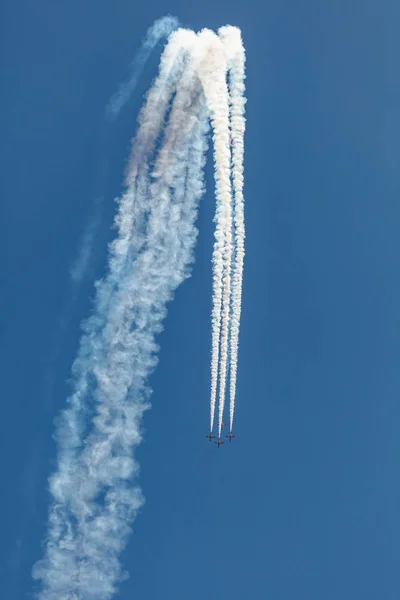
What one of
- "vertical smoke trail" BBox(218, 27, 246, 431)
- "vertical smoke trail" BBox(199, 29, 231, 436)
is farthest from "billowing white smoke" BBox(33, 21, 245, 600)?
"vertical smoke trail" BBox(218, 27, 246, 431)

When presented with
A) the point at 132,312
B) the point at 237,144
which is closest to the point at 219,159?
the point at 237,144

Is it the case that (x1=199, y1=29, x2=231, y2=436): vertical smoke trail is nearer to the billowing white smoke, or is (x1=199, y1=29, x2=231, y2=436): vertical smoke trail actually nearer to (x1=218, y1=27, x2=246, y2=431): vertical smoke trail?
the billowing white smoke

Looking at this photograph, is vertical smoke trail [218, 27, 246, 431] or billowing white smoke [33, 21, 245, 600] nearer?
vertical smoke trail [218, 27, 246, 431]

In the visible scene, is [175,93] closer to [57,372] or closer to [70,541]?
[57,372]

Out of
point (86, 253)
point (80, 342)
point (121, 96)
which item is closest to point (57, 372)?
point (80, 342)

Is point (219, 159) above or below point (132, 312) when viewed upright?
above

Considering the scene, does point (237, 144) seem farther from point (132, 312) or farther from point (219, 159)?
point (132, 312)

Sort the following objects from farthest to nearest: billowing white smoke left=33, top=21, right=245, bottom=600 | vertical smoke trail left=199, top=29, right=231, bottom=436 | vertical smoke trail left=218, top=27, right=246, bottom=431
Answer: billowing white smoke left=33, top=21, right=245, bottom=600 < vertical smoke trail left=218, top=27, right=246, bottom=431 < vertical smoke trail left=199, top=29, right=231, bottom=436
